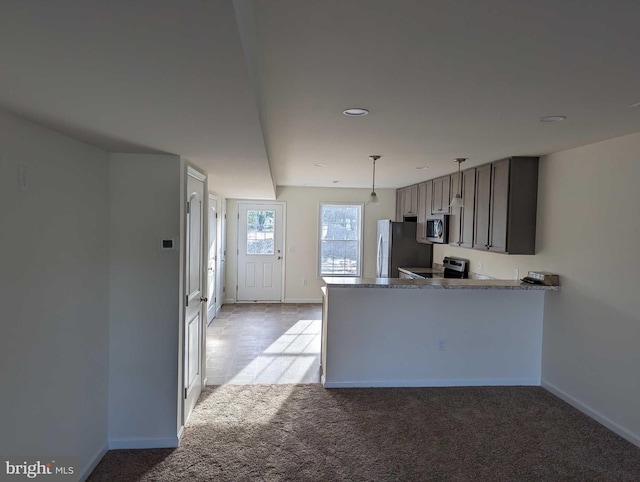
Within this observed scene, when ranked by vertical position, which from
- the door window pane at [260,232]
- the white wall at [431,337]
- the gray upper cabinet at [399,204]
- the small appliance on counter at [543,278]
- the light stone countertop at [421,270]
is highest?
the gray upper cabinet at [399,204]

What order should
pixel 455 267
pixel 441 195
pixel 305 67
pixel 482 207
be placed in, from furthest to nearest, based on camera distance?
pixel 455 267 < pixel 441 195 < pixel 482 207 < pixel 305 67

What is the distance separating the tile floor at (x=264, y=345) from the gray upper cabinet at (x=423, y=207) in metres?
2.16

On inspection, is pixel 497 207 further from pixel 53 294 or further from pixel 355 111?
pixel 53 294

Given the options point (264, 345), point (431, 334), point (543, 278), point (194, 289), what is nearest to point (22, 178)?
point (194, 289)

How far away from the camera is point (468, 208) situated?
4.86 metres

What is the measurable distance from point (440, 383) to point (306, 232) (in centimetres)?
441

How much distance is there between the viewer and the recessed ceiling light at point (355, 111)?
2.45 meters

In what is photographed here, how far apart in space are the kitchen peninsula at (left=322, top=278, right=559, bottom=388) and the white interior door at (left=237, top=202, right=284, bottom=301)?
3.93 m

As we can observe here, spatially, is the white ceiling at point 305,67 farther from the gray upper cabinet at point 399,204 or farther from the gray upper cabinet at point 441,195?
the gray upper cabinet at point 399,204

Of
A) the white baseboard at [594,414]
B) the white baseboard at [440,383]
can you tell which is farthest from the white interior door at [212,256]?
the white baseboard at [594,414]

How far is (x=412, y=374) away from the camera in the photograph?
13.5ft

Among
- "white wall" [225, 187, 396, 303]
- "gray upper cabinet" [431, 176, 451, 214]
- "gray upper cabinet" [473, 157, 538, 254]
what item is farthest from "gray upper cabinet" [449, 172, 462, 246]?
"white wall" [225, 187, 396, 303]

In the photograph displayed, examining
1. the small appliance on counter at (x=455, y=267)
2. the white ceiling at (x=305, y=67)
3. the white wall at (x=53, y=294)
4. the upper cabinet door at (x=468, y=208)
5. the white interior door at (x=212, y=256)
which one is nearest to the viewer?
the white ceiling at (x=305, y=67)

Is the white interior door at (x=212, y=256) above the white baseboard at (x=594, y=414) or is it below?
above
